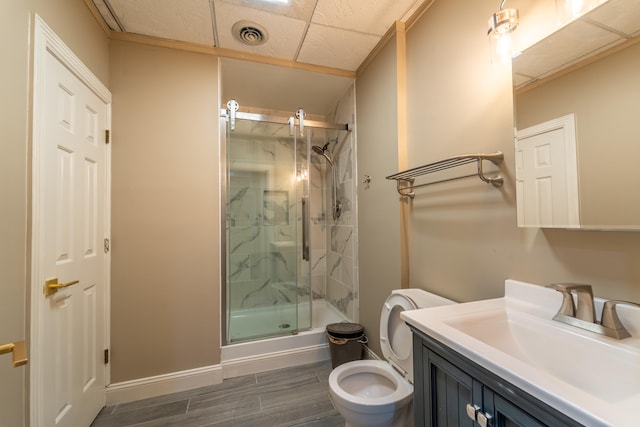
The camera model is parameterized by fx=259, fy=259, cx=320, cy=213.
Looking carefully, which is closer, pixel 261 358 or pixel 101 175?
pixel 101 175

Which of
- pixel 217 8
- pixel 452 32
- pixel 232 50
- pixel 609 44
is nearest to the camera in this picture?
pixel 609 44

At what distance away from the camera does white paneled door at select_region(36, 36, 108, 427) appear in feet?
3.97

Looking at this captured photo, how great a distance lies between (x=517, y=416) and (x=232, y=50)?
2562 millimetres

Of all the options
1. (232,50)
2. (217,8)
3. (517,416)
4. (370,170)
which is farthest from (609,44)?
(232,50)

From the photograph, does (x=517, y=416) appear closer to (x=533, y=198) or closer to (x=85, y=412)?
(x=533, y=198)

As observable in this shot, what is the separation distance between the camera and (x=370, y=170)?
2.16m

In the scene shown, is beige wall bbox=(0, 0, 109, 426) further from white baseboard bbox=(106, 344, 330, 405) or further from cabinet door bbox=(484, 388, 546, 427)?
cabinet door bbox=(484, 388, 546, 427)

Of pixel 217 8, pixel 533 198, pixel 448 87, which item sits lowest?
pixel 533 198

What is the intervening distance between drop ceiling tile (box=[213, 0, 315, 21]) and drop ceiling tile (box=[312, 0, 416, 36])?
0.21ft

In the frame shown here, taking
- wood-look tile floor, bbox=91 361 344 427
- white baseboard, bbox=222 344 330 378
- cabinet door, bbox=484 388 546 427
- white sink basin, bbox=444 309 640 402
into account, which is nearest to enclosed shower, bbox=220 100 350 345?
white baseboard, bbox=222 344 330 378

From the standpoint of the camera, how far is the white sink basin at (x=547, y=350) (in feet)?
1.74

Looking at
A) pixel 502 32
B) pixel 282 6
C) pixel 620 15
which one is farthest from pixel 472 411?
pixel 282 6

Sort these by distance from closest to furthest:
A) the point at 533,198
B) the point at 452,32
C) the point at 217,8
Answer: the point at 533,198, the point at 452,32, the point at 217,8

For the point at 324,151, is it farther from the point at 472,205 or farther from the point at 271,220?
the point at 472,205
